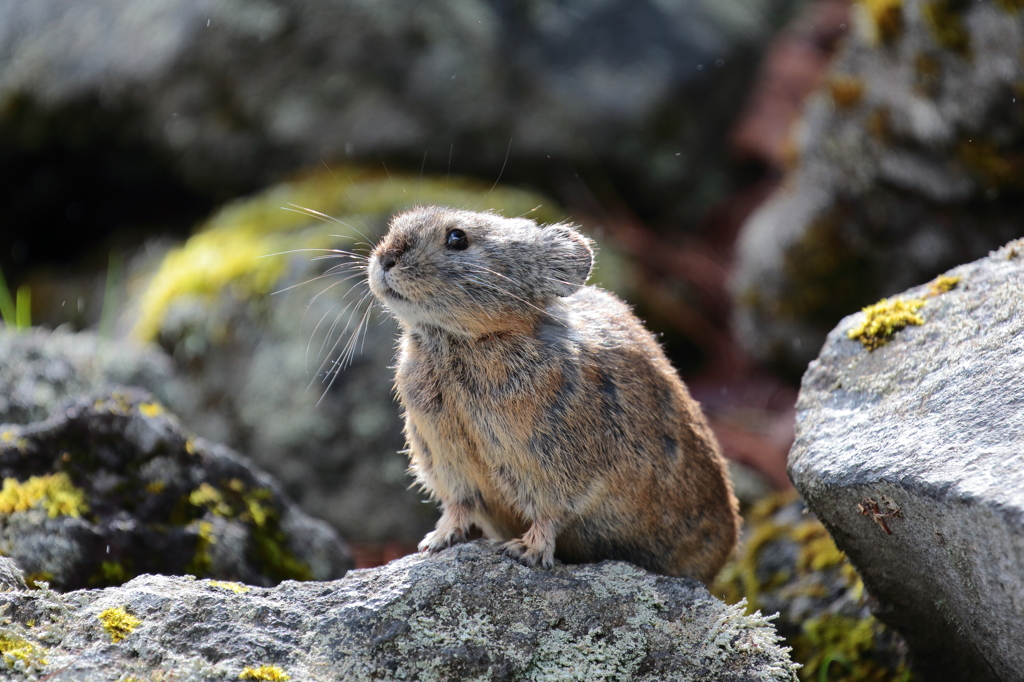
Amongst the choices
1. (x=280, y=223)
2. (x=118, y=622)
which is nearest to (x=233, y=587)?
(x=118, y=622)

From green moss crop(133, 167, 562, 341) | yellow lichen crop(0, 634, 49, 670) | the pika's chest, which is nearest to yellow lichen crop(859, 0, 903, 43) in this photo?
green moss crop(133, 167, 562, 341)

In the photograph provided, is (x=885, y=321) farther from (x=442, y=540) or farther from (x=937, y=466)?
(x=442, y=540)

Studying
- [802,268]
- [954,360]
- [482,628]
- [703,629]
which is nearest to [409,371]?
[482,628]

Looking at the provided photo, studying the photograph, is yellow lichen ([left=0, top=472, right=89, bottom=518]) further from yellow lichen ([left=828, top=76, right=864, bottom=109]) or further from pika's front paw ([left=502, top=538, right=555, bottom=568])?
yellow lichen ([left=828, top=76, right=864, bottom=109])

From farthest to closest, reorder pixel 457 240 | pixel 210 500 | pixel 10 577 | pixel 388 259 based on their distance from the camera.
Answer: pixel 210 500, pixel 457 240, pixel 388 259, pixel 10 577

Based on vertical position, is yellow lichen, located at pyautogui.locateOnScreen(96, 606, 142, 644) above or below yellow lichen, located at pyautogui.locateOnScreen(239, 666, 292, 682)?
above

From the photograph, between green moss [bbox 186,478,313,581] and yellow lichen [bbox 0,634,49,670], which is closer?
yellow lichen [bbox 0,634,49,670]
